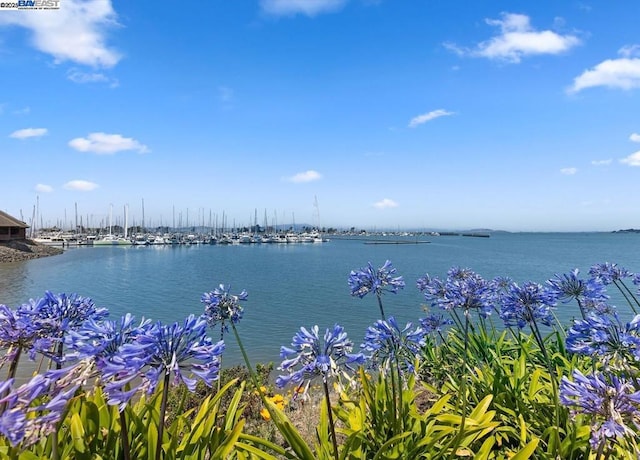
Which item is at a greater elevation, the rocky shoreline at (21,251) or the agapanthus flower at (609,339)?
the agapanthus flower at (609,339)

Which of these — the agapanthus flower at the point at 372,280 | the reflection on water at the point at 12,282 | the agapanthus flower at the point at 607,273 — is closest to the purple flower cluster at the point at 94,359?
the agapanthus flower at the point at 372,280

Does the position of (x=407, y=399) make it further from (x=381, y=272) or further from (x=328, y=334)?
(x=328, y=334)

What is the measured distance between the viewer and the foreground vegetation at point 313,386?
1.84m

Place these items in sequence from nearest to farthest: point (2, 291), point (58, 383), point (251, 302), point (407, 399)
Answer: point (58, 383) < point (407, 399) < point (251, 302) < point (2, 291)

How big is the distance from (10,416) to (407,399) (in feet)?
10.8

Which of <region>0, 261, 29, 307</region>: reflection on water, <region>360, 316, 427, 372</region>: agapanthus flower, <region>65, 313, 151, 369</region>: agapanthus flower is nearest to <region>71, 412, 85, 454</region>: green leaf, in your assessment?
<region>65, 313, 151, 369</region>: agapanthus flower

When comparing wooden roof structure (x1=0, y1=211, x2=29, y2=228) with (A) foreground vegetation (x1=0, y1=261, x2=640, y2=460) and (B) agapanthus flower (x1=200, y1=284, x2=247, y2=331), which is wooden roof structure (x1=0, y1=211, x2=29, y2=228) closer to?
(A) foreground vegetation (x1=0, y1=261, x2=640, y2=460)

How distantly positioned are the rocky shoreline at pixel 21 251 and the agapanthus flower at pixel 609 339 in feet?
187

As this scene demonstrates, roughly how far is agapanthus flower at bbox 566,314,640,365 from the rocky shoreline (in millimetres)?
57077

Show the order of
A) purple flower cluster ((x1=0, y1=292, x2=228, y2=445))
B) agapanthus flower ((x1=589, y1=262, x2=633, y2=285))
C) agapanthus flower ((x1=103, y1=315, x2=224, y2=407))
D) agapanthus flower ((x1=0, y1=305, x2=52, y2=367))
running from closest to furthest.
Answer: purple flower cluster ((x1=0, y1=292, x2=228, y2=445))
agapanthus flower ((x1=103, y1=315, x2=224, y2=407))
agapanthus flower ((x1=0, y1=305, x2=52, y2=367))
agapanthus flower ((x1=589, y1=262, x2=633, y2=285))

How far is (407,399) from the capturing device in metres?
3.74

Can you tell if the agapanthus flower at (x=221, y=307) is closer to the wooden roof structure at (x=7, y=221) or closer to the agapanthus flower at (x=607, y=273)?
the agapanthus flower at (x=607, y=273)

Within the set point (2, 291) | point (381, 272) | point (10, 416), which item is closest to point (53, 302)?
point (10, 416)

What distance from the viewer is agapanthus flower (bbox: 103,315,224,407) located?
174cm
